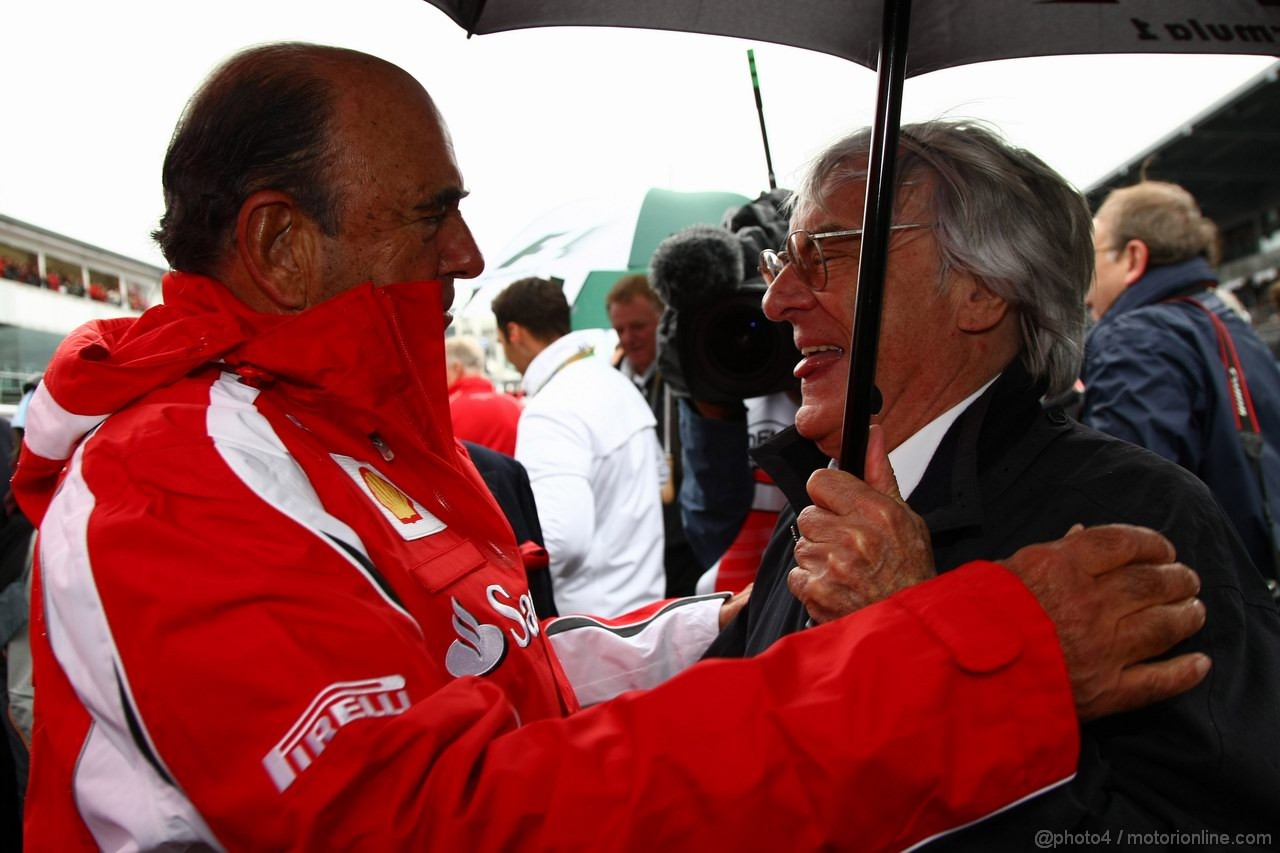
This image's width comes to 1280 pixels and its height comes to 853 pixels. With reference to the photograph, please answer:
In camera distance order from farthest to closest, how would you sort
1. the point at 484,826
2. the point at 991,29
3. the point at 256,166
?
the point at 991,29 < the point at 256,166 < the point at 484,826

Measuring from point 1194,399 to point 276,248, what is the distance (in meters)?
2.95

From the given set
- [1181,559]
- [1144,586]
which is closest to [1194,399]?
[1181,559]

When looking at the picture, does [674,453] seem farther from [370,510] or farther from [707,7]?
[370,510]

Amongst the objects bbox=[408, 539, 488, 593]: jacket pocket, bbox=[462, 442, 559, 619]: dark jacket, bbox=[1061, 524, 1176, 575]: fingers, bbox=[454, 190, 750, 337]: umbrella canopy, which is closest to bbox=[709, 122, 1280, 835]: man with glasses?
bbox=[1061, 524, 1176, 575]: fingers

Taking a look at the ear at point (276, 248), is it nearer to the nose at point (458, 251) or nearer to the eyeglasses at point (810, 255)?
the nose at point (458, 251)

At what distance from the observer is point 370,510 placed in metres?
1.37

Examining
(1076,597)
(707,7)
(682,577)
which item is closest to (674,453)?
(682,577)

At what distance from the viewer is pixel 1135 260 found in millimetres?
3514

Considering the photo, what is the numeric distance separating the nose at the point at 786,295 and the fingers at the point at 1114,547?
3.21 feet

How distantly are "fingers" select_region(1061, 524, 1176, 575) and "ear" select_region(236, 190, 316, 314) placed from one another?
1.20 m

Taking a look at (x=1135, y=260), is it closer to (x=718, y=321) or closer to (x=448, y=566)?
(x=718, y=321)

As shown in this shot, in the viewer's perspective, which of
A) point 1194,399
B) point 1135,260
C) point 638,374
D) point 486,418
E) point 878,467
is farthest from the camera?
point 638,374

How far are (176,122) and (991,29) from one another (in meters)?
1.50

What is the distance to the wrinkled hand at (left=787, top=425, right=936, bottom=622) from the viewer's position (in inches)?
53.0
